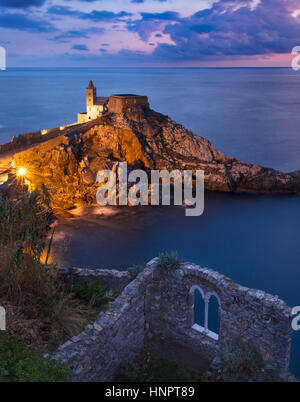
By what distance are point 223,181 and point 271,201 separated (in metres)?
4.27

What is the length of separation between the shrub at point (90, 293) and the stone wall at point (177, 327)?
96 centimetres

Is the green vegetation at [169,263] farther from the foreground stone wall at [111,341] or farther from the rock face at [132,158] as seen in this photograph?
the rock face at [132,158]

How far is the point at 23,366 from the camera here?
5.61 metres

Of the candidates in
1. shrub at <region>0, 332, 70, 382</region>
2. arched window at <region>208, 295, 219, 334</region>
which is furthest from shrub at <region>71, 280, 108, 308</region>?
arched window at <region>208, 295, 219, 334</region>

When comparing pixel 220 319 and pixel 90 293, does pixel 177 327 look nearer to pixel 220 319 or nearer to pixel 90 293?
pixel 220 319

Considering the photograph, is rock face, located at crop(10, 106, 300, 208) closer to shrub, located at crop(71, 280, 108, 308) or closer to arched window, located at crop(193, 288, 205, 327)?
arched window, located at crop(193, 288, 205, 327)

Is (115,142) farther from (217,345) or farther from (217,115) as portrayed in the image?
(217,115)

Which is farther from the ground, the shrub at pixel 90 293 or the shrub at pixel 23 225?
the shrub at pixel 23 225

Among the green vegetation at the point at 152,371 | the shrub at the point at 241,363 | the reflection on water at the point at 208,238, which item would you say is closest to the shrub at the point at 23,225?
the green vegetation at the point at 152,371

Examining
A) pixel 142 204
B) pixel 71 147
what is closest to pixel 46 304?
pixel 142 204

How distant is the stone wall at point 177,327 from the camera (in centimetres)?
736

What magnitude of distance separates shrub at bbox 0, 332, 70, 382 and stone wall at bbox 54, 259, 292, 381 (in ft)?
1.60

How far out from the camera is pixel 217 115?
6106 centimetres

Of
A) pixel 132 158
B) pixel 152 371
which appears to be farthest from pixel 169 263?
pixel 132 158
